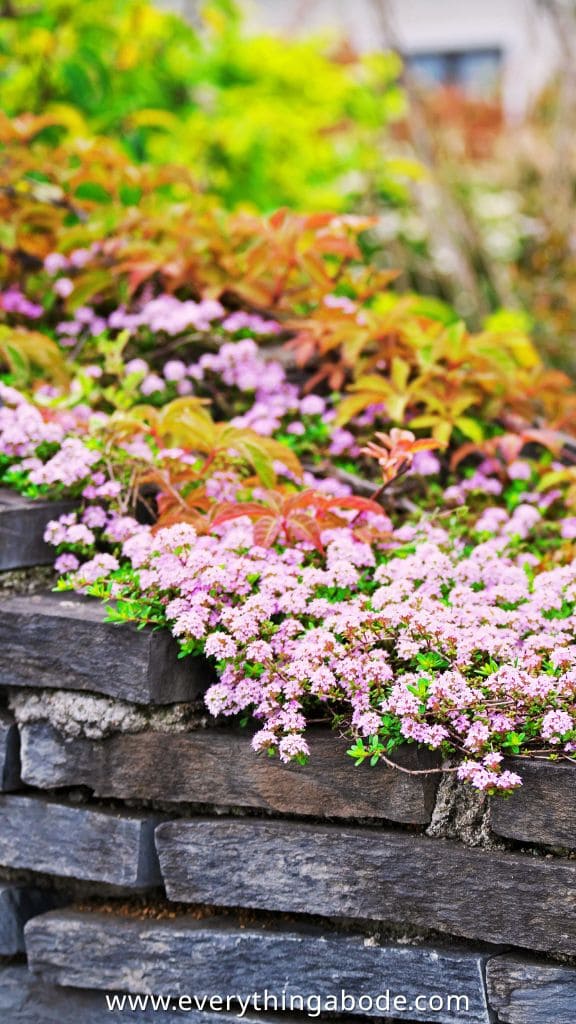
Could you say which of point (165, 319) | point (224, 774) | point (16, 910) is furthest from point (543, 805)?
point (165, 319)

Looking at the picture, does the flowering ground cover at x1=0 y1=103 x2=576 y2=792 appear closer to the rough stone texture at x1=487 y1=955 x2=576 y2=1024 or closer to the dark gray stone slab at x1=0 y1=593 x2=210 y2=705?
the dark gray stone slab at x1=0 y1=593 x2=210 y2=705

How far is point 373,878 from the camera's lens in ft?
5.40

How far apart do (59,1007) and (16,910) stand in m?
0.18

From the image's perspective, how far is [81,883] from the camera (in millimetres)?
1928

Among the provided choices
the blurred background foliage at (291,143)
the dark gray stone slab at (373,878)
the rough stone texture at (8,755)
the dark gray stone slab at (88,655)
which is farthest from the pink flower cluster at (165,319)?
the dark gray stone slab at (373,878)

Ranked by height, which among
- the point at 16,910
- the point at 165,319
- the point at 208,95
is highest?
the point at 208,95

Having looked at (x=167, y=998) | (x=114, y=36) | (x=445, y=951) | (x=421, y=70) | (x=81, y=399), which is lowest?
(x=167, y=998)

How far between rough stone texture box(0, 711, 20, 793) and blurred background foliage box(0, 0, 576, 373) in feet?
4.72

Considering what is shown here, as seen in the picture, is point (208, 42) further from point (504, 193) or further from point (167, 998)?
point (167, 998)

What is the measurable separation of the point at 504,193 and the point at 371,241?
67.0 inches

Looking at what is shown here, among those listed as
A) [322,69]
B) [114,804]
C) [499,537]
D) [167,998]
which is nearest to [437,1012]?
[167,998]

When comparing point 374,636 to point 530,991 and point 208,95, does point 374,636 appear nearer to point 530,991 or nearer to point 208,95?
point 530,991

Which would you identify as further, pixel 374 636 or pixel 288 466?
pixel 288 466

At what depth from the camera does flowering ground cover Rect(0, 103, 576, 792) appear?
65.0 inches
